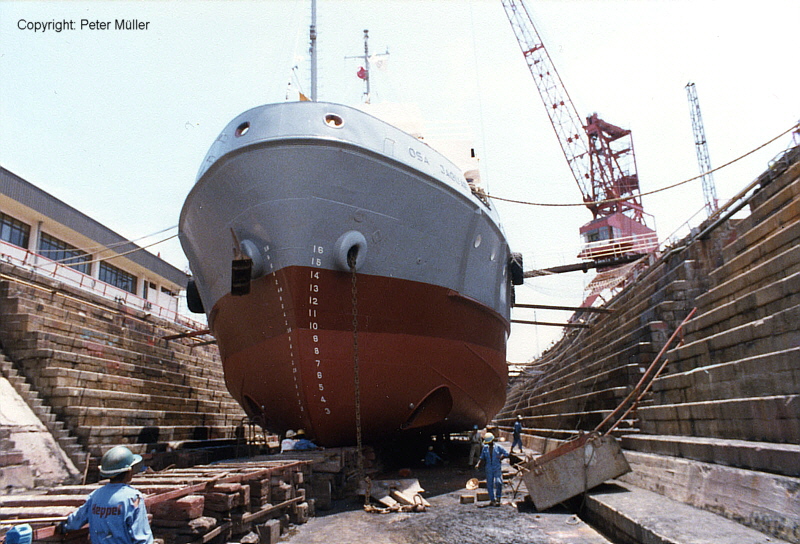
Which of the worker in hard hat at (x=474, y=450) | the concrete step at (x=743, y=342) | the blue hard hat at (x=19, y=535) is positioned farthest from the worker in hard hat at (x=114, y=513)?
the worker in hard hat at (x=474, y=450)

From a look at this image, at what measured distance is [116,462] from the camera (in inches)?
113

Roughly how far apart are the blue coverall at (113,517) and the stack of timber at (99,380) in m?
6.15

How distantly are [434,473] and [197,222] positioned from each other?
6.87m

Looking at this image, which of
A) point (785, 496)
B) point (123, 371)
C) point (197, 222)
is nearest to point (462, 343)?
point (197, 222)

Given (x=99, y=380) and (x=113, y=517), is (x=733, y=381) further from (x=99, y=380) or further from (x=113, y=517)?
(x=99, y=380)

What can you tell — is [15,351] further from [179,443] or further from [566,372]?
[566,372]

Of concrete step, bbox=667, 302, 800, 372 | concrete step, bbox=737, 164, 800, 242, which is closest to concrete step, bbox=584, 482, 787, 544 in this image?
concrete step, bbox=667, 302, 800, 372

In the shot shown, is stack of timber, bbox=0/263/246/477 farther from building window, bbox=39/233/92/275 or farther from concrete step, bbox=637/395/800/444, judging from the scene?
building window, bbox=39/233/92/275

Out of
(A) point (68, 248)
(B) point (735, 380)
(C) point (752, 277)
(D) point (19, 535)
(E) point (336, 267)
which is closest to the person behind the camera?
(D) point (19, 535)

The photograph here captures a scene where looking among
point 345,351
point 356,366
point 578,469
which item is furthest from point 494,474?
point 345,351

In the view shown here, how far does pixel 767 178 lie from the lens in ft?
27.9

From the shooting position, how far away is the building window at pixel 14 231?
744 inches

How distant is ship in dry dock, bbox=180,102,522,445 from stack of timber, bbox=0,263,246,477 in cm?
222

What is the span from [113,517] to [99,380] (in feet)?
27.8
